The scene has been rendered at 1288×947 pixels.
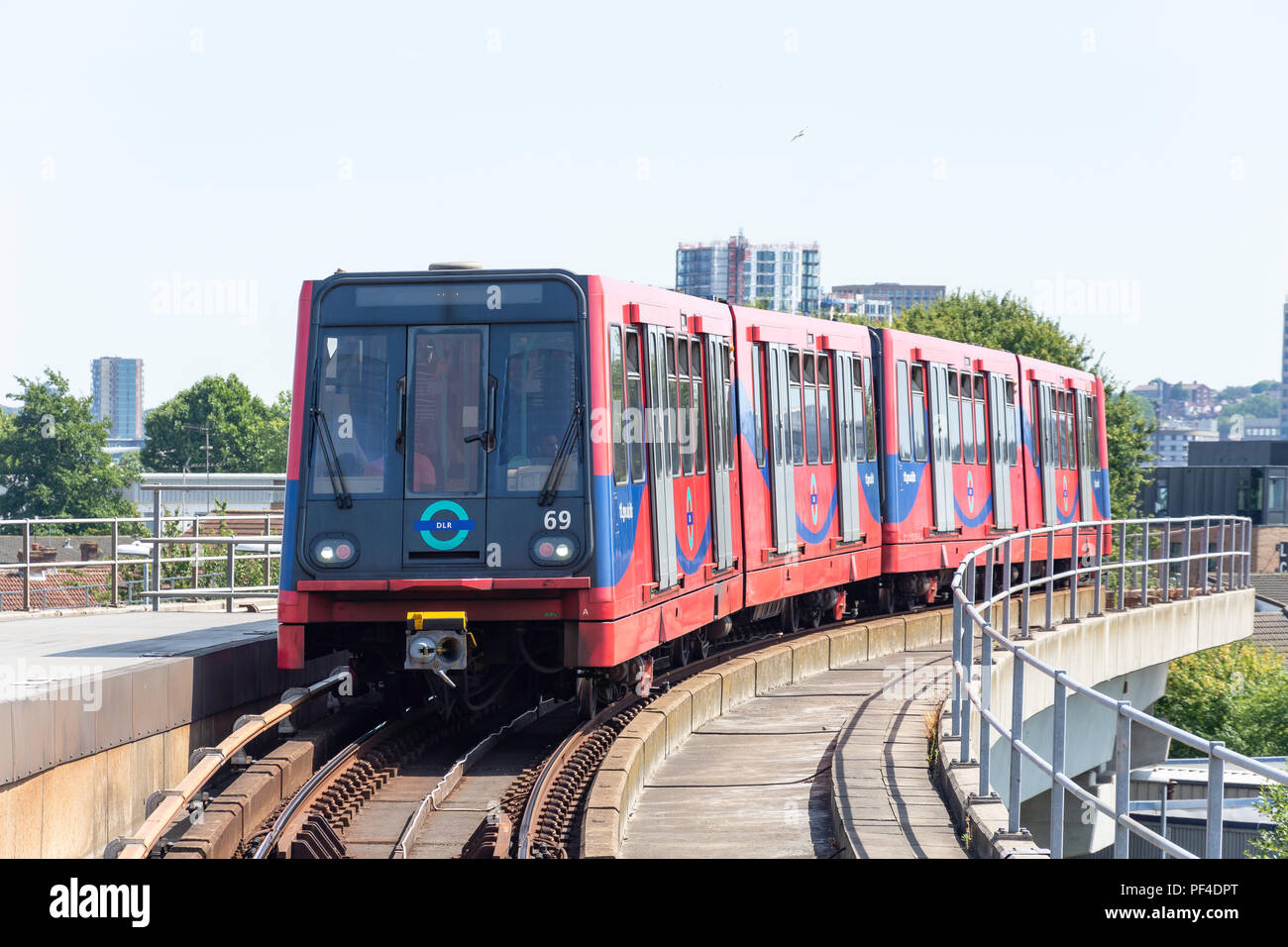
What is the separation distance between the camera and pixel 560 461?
11727 mm

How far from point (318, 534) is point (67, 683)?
239 centimetres

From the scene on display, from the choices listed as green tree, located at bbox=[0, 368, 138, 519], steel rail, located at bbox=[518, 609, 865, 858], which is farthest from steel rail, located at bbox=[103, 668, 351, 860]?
green tree, located at bbox=[0, 368, 138, 519]

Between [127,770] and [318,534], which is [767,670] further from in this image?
[127,770]

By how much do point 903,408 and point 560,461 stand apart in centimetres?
994

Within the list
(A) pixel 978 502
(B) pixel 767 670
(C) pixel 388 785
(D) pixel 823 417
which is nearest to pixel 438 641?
(C) pixel 388 785

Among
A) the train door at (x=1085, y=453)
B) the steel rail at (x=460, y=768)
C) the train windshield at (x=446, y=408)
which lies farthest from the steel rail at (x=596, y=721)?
the train door at (x=1085, y=453)

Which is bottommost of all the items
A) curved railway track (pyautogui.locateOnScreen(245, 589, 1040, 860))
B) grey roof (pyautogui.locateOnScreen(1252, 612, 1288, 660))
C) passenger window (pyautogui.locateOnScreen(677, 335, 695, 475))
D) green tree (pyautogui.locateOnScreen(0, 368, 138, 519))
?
grey roof (pyautogui.locateOnScreen(1252, 612, 1288, 660))

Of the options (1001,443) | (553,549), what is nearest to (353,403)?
(553,549)

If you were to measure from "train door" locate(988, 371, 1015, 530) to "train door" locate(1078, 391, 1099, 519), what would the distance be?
3.73m

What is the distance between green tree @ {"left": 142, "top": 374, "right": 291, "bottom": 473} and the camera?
13638cm

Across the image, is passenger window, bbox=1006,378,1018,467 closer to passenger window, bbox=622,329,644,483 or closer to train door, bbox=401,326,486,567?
passenger window, bbox=622,329,644,483

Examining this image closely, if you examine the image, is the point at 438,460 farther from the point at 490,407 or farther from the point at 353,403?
the point at 353,403
